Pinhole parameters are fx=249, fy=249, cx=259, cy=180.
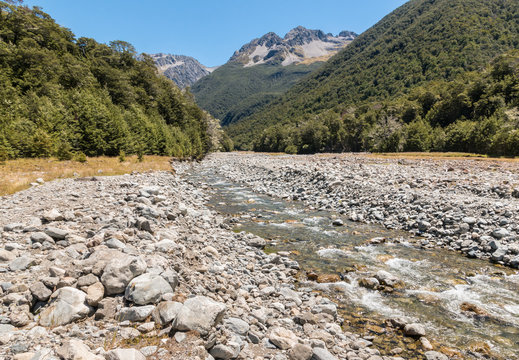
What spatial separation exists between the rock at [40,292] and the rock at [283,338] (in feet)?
14.1

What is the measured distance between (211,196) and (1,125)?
24755 millimetres

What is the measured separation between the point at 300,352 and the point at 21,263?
615 centimetres

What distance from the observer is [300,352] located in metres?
4.72

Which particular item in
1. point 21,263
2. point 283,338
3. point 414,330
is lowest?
point 414,330

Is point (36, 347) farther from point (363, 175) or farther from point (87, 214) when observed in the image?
point (363, 175)

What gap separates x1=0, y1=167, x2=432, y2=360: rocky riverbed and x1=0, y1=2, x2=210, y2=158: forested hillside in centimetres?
2669

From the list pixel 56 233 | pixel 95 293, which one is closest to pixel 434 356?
pixel 95 293

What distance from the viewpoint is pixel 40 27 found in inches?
2452

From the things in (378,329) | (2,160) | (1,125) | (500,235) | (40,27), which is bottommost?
(378,329)

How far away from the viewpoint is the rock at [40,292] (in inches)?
176

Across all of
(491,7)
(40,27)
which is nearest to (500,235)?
(40,27)

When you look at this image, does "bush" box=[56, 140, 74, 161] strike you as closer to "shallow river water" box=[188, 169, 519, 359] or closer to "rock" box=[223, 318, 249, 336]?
"shallow river water" box=[188, 169, 519, 359]

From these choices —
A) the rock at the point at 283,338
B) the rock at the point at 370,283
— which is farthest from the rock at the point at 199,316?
the rock at the point at 370,283

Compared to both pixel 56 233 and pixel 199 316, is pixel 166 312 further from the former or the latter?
pixel 56 233
